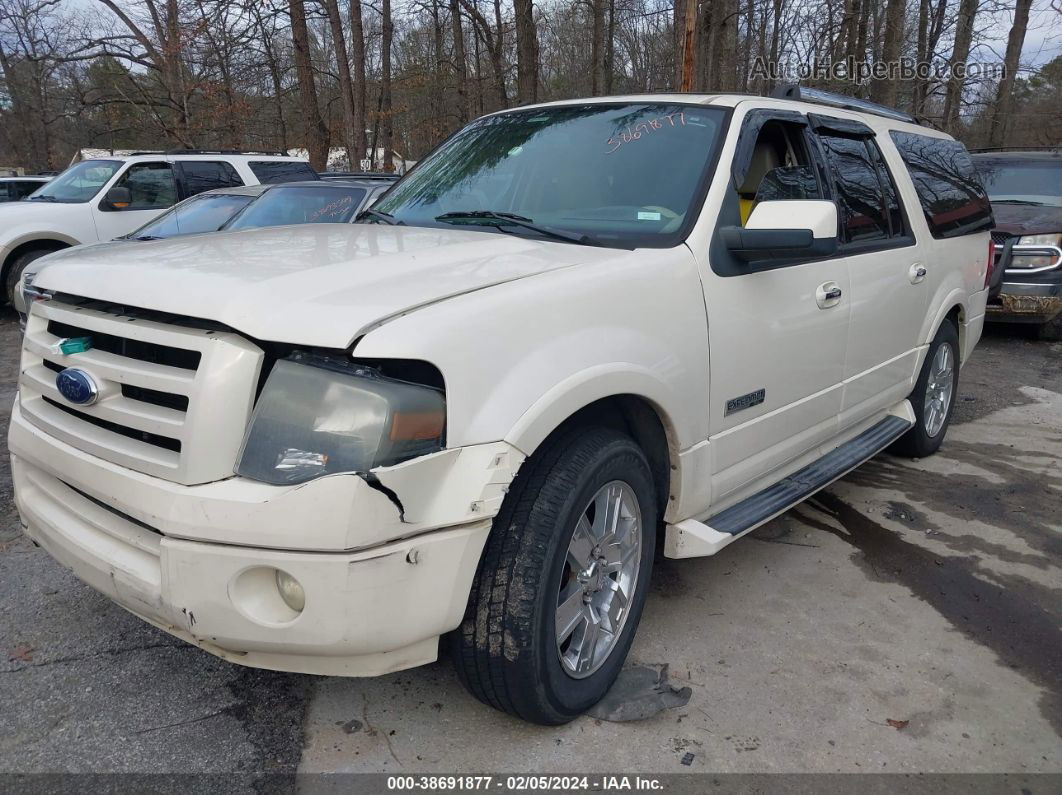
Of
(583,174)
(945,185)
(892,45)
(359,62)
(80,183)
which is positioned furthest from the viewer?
(359,62)

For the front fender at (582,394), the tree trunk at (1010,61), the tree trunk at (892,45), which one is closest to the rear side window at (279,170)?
the front fender at (582,394)

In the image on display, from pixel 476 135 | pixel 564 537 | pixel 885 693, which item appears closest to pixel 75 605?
pixel 564 537

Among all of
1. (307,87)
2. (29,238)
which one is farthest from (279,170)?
(307,87)

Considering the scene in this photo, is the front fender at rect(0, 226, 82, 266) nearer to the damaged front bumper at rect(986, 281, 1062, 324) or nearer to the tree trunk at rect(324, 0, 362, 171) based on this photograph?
the tree trunk at rect(324, 0, 362, 171)

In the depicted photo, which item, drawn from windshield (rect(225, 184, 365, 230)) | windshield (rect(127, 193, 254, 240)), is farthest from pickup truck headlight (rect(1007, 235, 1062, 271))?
windshield (rect(127, 193, 254, 240))

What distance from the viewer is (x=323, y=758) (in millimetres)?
2359

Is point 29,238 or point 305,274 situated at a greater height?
point 305,274

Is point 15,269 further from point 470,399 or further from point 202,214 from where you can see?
point 470,399

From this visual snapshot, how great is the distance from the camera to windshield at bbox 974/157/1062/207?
9562 millimetres

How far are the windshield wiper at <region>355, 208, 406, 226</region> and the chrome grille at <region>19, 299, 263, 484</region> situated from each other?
138 cm

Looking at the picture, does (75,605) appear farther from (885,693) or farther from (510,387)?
(885,693)

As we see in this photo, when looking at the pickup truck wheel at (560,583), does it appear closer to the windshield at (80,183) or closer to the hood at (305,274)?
the hood at (305,274)

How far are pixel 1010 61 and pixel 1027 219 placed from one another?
13587mm

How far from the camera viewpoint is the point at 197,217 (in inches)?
308
